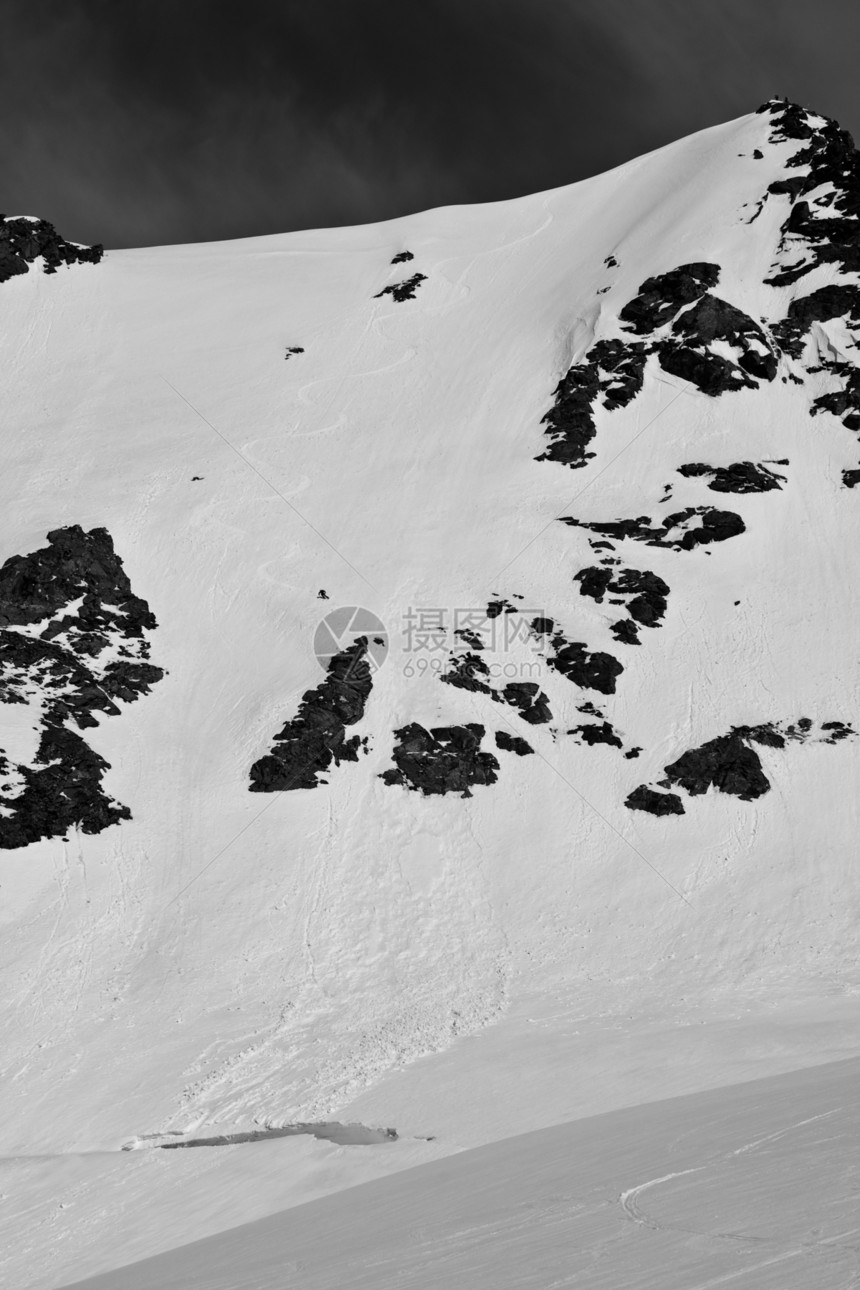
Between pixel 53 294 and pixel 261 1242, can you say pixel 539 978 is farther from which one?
pixel 53 294

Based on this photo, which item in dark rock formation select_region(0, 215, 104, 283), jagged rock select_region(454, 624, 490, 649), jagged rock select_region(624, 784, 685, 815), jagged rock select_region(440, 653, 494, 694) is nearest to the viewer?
jagged rock select_region(624, 784, 685, 815)

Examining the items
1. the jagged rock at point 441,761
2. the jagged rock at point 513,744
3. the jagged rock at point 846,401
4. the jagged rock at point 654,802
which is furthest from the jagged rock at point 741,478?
the jagged rock at point 441,761

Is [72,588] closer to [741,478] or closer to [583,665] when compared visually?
[583,665]

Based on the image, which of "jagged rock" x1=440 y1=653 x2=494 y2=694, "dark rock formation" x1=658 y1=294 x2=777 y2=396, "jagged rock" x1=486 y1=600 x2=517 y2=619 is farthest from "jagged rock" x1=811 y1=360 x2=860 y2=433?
"jagged rock" x1=440 y1=653 x2=494 y2=694

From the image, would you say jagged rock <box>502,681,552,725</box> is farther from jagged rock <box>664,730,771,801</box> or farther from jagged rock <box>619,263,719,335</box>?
jagged rock <box>619,263,719,335</box>

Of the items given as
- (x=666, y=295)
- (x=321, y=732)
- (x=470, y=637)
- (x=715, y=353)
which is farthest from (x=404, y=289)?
(x=321, y=732)

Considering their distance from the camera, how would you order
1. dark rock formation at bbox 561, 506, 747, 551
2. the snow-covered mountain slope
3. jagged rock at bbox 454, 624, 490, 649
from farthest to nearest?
dark rock formation at bbox 561, 506, 747, 551
jagged rock at bbox 454, 624, 490, 649
the snow-covered mountain slope
